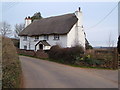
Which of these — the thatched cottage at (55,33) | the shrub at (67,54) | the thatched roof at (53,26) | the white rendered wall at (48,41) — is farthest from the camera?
the thatched roof at (53,26)

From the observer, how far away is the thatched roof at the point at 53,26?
34606 millimetres

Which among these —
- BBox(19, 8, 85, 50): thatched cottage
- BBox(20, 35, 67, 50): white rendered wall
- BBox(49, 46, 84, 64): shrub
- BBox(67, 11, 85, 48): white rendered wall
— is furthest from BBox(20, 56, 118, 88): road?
BBox(67, 11, 85, 48): white rendered wall

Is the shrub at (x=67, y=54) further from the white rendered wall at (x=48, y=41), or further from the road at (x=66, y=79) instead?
the white rendered wall at (x=48, y=41)

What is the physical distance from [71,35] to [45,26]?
778 cm

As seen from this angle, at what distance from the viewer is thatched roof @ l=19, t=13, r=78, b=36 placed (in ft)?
114

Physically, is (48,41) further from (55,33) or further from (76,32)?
(76,32)

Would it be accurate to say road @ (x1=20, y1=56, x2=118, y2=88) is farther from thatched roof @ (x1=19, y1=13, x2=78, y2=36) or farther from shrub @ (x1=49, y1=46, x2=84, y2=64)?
thatched roof @ (x1=19, y1=13, x2=78, y2=36)

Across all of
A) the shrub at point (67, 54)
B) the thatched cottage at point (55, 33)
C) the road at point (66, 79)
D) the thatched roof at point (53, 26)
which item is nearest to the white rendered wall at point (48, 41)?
the thatched cottage at point (55, 33)

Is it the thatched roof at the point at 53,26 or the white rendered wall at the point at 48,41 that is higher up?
the thatched roof at the point at 53,26

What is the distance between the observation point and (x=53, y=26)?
37625 millimetres

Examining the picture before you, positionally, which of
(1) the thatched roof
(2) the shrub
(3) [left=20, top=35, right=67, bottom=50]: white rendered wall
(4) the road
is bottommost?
(4) the road

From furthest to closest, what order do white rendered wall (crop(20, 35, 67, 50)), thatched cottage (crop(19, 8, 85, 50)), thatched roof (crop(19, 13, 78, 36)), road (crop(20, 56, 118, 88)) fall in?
thatched roof (crop(19, 13, 78, 36))
white rendered wall (crop(20, 35, 67, 50))
thatched cottage (crop(19, 8, 85, 50))
road (crop(20, 56, 118, 88))

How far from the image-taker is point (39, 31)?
39.3 meters

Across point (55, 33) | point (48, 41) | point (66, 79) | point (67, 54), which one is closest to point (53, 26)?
point (55, 33)
